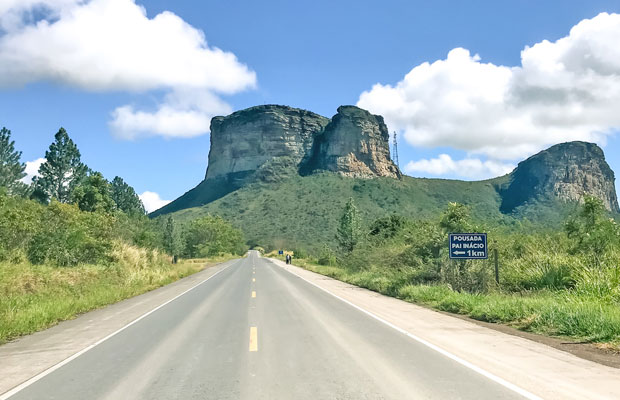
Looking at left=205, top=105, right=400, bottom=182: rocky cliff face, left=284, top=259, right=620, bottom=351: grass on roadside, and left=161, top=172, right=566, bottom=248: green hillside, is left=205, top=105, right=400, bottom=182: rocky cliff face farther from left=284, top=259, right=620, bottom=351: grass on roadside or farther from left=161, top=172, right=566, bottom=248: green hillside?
left=284, top=259, right=620, bottom=351: grass on roadside

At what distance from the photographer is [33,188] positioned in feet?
242

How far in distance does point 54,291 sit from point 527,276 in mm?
18155

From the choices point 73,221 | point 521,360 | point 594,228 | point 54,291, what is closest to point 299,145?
point 73,221

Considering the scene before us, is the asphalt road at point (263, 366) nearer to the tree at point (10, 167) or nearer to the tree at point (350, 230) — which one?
the tree at point (350, 230)

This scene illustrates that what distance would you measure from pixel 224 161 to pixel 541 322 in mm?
188054

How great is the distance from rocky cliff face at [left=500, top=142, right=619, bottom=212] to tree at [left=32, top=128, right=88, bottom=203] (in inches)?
4844

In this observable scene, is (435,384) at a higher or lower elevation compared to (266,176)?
lower

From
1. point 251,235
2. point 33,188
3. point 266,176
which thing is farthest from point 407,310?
point 266,176

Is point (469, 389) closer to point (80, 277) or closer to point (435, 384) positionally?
point (435, 384)

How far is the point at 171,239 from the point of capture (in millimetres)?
85812

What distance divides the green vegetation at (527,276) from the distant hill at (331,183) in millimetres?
85681

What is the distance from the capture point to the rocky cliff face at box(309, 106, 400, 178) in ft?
511

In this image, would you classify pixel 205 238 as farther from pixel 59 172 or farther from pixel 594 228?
pixel 594 228

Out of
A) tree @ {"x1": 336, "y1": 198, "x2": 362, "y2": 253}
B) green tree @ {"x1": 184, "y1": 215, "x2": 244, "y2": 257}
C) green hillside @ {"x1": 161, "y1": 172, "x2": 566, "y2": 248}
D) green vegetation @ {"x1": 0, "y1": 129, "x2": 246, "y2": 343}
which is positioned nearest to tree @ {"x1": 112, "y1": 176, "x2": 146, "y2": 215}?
green tree @ {"x1": 184, "y1": 215, "x2": 244, "y2": 257}
